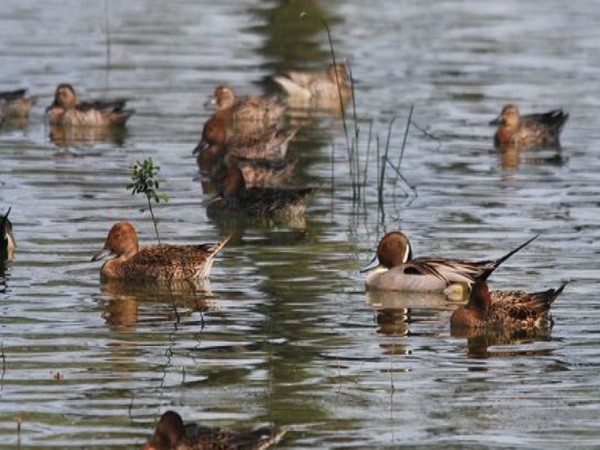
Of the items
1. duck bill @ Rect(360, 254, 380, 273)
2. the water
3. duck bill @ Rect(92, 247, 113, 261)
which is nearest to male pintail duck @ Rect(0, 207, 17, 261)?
the water

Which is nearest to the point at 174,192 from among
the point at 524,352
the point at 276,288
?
the point at 276,288

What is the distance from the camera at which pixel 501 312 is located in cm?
1352

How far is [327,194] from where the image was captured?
1964 cm

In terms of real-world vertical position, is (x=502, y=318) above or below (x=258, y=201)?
below

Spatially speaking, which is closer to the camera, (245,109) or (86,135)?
(86,135)

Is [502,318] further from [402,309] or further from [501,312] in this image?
[402,309]

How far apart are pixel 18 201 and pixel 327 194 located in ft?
9.76

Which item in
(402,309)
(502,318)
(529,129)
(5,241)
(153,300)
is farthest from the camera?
(529,129)

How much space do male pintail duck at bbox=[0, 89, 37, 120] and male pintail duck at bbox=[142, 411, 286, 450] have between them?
1407 cm

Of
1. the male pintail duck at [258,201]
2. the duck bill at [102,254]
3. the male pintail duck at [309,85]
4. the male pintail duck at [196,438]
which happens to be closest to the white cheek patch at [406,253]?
the duck bill at [102,254]

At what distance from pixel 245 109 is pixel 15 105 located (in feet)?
9.30

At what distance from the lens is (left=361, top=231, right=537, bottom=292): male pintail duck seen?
48.4 ft

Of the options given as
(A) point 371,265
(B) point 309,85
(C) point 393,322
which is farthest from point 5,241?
(B) point 309,85

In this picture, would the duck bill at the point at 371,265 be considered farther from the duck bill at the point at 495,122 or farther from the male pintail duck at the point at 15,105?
the male pintail duck at the point at 15,105
